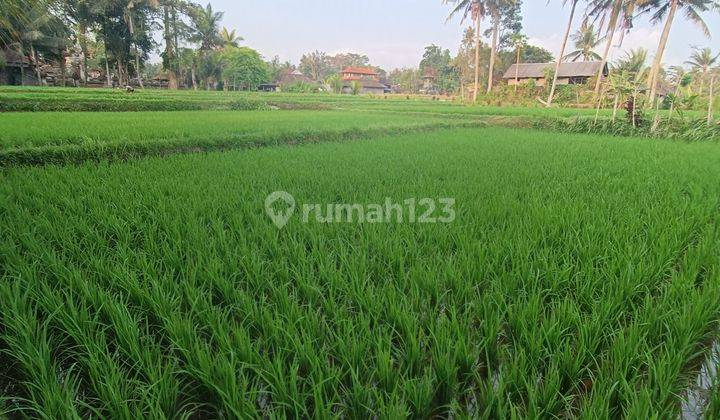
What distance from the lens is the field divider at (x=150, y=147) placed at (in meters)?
5.13

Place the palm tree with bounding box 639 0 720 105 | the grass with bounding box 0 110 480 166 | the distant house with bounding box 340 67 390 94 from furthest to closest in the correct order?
the distant house with bounding box 340 67 390 94, the palm tree with bounding box 639 0 720 105, the grass with bounding box 0 110 480 166

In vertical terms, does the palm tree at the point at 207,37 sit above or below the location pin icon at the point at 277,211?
above

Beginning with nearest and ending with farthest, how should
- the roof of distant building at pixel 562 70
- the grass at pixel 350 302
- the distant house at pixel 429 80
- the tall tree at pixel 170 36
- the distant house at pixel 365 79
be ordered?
the grass at pixel 350 302, the tall tree at pixel 170 36, the roof of distant building at pixel 562 70, the distant house at pixel 365 79, the distant house at pixel 429 80

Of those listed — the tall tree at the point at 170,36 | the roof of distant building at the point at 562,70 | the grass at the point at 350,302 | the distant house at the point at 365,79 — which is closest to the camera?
the grass at the point at 350,302

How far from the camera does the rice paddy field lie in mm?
1248

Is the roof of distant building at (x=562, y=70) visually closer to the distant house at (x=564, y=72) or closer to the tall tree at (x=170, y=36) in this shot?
the distant house at (x=564, y=72)

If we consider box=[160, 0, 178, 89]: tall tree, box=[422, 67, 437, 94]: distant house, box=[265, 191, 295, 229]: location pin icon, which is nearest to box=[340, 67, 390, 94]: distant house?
box=[422, 67, 437, 94]: distant house

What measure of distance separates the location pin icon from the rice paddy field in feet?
0.24

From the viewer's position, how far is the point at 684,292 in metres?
1.81

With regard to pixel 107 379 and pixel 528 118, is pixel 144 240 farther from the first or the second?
pixel 528 118

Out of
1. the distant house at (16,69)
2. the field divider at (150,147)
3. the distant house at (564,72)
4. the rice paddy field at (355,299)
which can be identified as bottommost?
the rice paddy field at (355,299)

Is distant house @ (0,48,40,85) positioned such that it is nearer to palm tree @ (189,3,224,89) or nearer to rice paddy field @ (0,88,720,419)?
palm tree @ (189,3,224,89)

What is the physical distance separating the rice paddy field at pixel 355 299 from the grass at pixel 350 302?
0.04ft

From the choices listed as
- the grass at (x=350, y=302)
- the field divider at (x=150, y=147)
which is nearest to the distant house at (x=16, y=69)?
the field divider at (x=150, y=147)
